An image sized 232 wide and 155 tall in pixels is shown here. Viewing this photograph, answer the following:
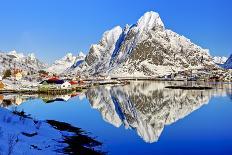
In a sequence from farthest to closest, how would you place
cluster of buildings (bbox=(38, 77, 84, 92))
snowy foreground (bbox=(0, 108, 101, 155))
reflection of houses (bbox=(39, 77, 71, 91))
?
reflection of houses (bbox=(39, 77, 71, 91)) < cluster of buildings (bbox=(38, 77, 84, 92)) < snowy foreground (bbox=(0, 108, 101, 155))

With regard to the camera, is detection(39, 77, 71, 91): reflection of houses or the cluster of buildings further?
detection(39, 77, 71, 91): reflection of houses

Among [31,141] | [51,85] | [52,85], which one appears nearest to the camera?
[31,141]

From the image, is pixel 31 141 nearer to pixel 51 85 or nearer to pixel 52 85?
pixel 51 85

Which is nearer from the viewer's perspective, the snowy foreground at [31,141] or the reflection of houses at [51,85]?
the snowy foreground at [31,141]

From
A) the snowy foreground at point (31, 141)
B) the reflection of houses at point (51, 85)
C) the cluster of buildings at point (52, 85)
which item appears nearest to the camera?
the snowy foreground at point (31, 141)

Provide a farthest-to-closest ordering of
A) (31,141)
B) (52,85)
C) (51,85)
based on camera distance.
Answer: (52,85)
(51,85)
(31,141)

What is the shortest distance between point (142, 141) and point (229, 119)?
24602mm

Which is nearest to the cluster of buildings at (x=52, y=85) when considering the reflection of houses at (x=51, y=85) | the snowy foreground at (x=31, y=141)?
the reflection of houses at (x=51, y=85)

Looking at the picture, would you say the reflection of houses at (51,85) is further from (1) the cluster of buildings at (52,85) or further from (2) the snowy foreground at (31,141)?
(2) the snowy foreground at (31,141)

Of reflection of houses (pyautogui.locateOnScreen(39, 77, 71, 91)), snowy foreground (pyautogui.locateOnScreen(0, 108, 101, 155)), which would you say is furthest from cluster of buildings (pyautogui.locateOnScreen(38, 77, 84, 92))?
snowy foreground (pyautogui.locateOnScreen(0, 108, 101, 155))

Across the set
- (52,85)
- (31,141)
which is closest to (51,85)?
(52,85)

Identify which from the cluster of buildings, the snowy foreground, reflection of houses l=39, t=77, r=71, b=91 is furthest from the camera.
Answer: reflection of houses l=39, t=77, r=71, b=91

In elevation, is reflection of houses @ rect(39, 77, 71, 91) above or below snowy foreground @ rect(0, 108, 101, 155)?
above

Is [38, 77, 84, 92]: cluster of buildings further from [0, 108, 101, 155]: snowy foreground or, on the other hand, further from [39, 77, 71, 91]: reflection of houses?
[0, 108, 101, 155]: snowy foreground
